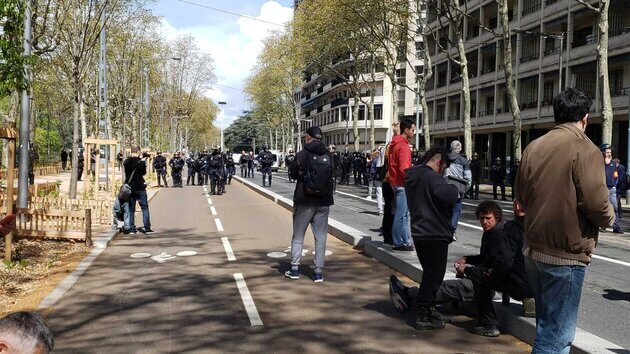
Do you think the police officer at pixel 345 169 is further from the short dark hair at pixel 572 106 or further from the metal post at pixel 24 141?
the short dark hair at pixel 572 106

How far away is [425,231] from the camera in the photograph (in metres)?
5.32

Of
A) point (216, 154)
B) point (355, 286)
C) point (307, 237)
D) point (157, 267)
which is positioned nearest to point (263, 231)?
point (307, 237)

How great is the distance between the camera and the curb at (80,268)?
658cm

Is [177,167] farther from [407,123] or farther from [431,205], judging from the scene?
[431,205]

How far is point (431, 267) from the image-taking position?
17.7 ft

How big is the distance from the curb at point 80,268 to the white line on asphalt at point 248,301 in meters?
2.11

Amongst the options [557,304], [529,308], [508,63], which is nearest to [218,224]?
[529,308]

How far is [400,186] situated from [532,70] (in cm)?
3236

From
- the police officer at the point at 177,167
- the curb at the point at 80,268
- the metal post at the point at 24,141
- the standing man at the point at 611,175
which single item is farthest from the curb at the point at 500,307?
the police officer at the point at 177,167

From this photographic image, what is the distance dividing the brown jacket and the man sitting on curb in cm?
172

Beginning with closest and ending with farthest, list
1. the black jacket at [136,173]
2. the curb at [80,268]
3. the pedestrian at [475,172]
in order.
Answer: the curb at [80,268]
the black jacket at [136,173]
the pedestrian at [475,172]

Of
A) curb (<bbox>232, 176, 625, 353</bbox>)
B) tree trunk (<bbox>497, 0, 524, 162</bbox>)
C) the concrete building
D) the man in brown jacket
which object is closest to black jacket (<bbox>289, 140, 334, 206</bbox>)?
curb (<bbox>232, 176, 625, 353</bbox>)

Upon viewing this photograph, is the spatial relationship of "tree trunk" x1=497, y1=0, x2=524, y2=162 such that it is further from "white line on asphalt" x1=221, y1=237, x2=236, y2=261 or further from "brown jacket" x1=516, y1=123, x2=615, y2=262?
"brown jacket" x1=516, y1=123, x2=615, y2=262

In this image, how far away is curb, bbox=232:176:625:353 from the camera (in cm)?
450
